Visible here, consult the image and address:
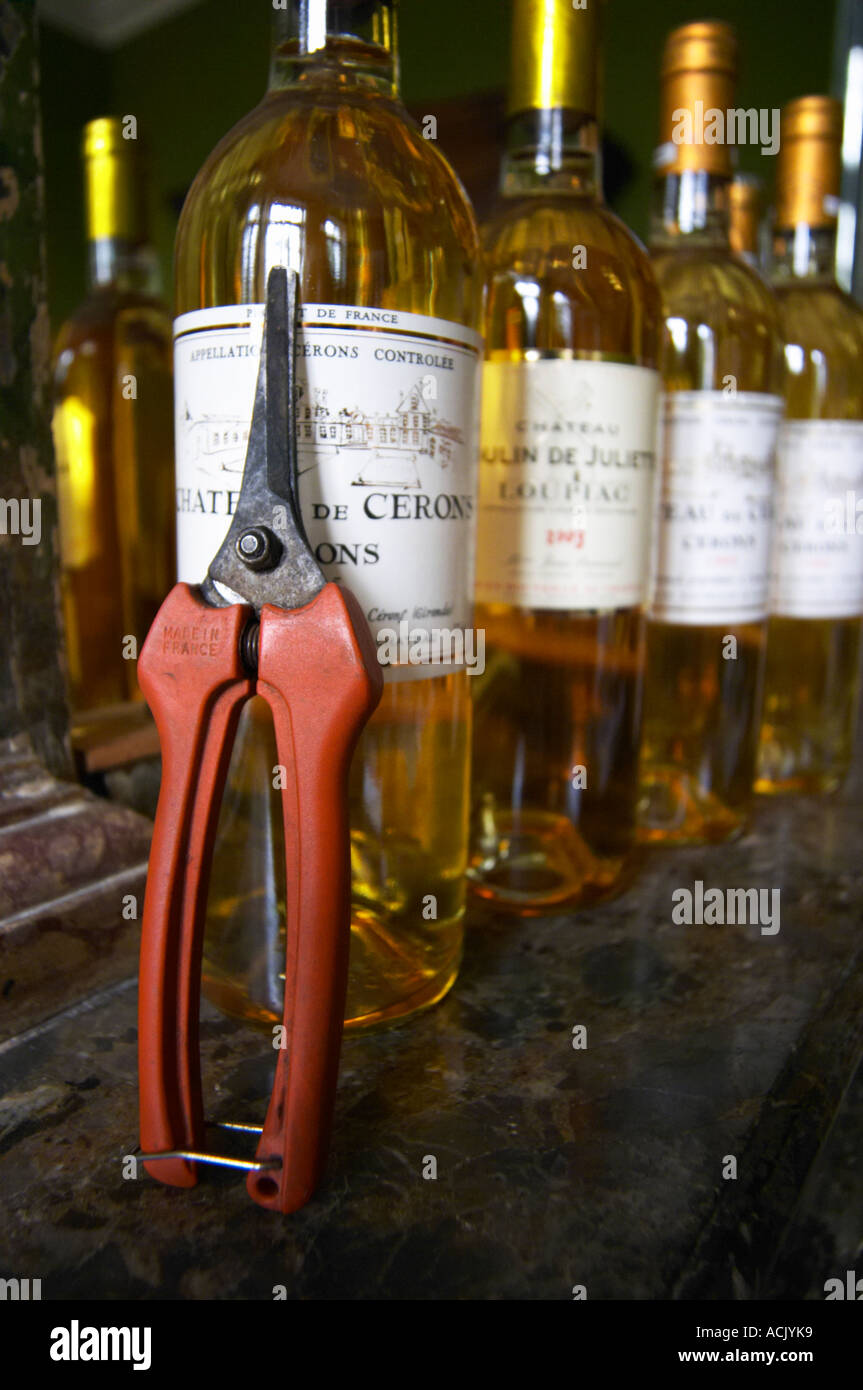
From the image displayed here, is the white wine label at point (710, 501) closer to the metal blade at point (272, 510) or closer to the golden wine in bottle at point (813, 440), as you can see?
the golden wine in bottle at point (813, 440)

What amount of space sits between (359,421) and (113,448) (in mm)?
368

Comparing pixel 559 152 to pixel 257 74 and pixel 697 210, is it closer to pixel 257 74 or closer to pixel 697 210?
pixel 697 210

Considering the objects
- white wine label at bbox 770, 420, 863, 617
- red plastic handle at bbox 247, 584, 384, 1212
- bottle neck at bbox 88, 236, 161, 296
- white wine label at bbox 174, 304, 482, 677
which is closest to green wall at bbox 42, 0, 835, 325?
bottle neck at bbox 88, 236, 161, 296

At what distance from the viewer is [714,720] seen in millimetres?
599

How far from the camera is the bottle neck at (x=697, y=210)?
1.85 feet

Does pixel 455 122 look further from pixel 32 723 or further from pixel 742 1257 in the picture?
pixel 742 1257

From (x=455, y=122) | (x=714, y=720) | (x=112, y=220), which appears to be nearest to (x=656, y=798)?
(x=714, y=720)

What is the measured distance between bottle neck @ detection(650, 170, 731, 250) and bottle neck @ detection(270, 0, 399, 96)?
0.26 meters

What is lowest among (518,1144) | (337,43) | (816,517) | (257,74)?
(518,1144)

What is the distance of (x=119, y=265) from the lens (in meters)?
0.68

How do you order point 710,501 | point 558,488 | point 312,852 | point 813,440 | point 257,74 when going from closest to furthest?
point 312,852, point 558,488, point 710,501, point 813,440, point 257,74

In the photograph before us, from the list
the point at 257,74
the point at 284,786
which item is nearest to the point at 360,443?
the point at 284,786

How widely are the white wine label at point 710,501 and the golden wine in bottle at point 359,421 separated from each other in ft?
0.66

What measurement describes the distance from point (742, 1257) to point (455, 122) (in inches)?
55.9
